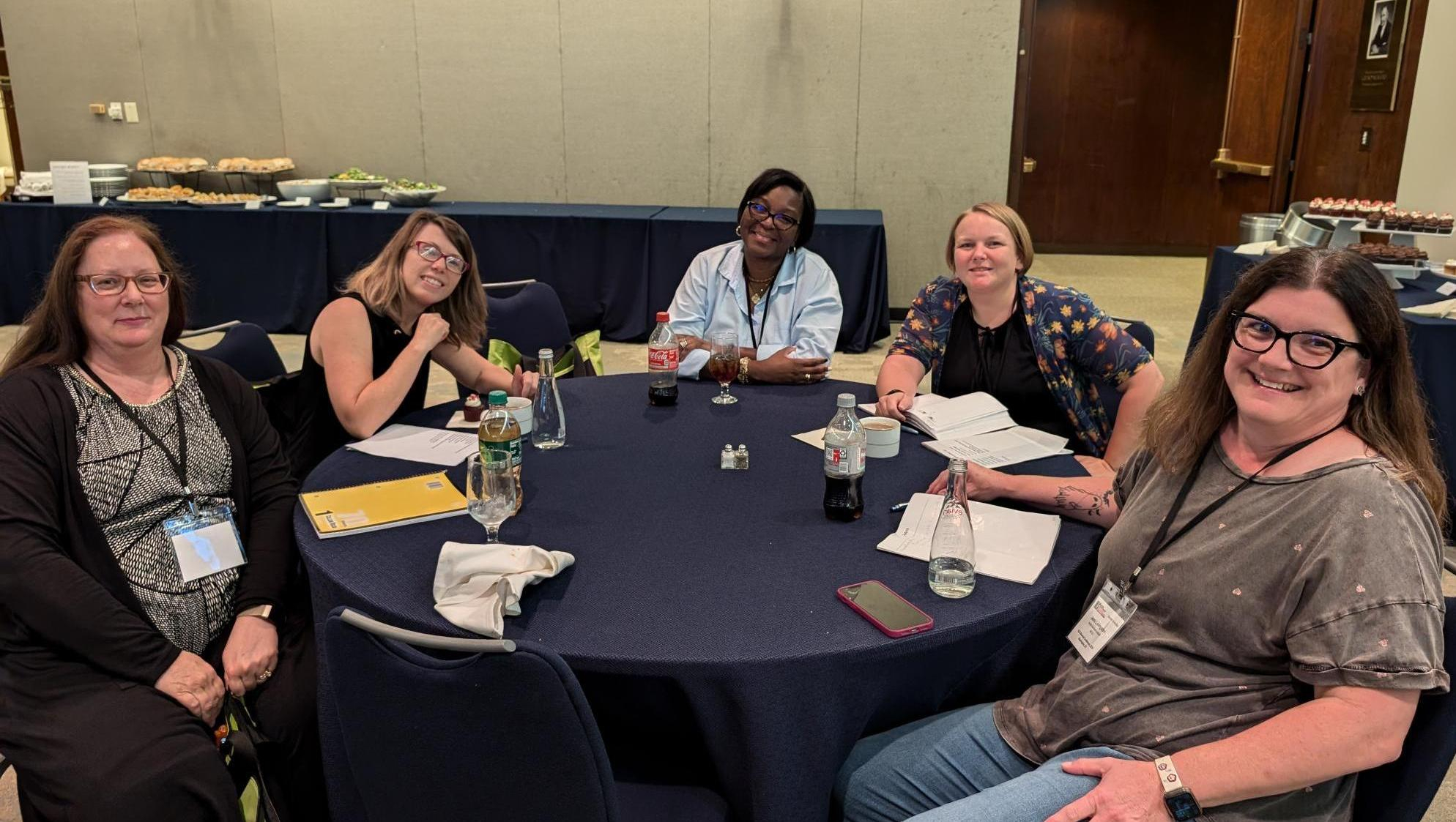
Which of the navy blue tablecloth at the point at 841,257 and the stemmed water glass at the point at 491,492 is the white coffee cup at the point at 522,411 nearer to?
the stemmed water glass at the point at 491,492

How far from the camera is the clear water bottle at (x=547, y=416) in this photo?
229 centimetres

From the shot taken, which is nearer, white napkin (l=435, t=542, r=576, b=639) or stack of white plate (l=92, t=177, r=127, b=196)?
white napkin (l=435, t=542, r=576, b=639)

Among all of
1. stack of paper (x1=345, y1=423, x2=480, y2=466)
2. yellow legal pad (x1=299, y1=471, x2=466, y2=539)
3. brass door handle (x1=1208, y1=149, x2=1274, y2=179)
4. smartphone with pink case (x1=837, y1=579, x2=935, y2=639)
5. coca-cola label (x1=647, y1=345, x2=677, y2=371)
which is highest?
brass door handle (x1=1208, y1=149, x2=1274, y2=179)

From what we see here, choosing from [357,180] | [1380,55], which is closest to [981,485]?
[1380,55]

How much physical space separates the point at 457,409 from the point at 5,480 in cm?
105

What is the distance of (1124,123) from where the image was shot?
10375 millimetres

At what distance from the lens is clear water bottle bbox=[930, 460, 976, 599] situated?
5.28ft

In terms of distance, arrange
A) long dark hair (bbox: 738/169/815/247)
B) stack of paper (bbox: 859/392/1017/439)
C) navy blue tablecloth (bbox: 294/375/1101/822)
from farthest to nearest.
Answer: long dark hair (bbox: 738/169/815/247)
stack of paper (bbox: 859/392/1017/439)
navy blue tablecloth (bbox: 294/375/1101/822)

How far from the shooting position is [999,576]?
166cm

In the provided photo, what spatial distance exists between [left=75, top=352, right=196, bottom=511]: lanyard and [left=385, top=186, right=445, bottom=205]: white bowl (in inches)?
213

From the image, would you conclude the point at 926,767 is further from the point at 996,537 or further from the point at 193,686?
the point at 193,686

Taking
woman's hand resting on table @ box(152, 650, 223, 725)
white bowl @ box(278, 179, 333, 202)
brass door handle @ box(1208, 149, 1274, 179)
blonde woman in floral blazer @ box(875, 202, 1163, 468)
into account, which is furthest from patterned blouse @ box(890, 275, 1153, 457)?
brass door handle @ box(1208, 149, 1274, 179)

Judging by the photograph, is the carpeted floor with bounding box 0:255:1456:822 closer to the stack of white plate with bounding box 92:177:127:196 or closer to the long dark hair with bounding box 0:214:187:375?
the long dark hair with bounding box 0:214:187:375

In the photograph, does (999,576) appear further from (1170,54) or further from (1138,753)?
(1170,54)
